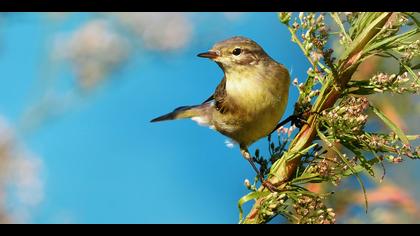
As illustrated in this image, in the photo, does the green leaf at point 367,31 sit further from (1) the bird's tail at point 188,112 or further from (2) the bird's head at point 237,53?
(1) the bird's tail at point 188,112

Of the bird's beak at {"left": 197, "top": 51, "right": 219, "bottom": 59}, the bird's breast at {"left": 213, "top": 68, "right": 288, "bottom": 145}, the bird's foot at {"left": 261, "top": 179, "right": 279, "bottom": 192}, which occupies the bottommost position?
the bird's foot at {"left": 261, "top": 179, "right": 279, "bottom": 192}

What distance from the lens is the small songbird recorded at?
2.42 metres

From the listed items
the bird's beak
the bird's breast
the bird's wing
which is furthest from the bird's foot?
the bird's wing

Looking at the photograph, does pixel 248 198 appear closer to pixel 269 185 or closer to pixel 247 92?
pixel 269 185

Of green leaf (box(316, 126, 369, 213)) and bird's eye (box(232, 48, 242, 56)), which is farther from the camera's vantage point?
bird's eye (box(232, 48, 242, 56))

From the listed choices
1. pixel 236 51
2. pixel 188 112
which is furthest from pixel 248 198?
pixel 188 112

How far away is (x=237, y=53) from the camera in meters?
2.58

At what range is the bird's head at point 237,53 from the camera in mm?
2539

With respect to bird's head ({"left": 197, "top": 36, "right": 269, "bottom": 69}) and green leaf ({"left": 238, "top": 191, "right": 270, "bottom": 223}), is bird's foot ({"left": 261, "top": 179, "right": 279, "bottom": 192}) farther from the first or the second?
bird's head ({"left": 197, "top": 36, "right": 269, "bottom": 69})

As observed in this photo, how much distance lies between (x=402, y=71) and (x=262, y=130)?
1.03 m

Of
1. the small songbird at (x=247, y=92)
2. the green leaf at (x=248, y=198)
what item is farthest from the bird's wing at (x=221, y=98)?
the green leaf at (x=248, y=198)
